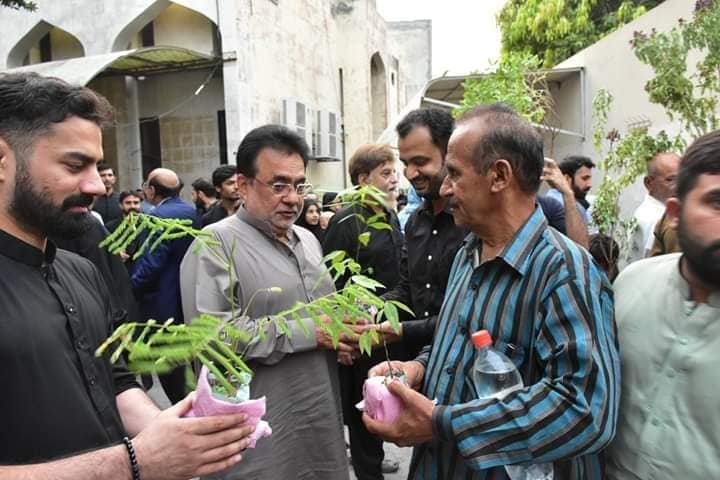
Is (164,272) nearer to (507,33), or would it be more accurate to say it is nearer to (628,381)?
(628,381)

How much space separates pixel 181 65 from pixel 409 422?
13195 millimetres

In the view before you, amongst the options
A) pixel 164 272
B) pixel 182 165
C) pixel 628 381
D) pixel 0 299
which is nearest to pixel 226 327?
pixel 0 299

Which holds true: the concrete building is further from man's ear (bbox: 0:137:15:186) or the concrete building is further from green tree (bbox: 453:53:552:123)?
man's ear (bbox: 0:137:15:186)

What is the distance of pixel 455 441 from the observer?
150 centimetres

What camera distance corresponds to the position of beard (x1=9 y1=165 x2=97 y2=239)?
154cm

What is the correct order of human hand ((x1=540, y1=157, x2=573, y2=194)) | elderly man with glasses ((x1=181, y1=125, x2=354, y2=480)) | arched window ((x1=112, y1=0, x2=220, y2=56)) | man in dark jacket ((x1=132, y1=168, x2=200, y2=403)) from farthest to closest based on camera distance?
arched window ((x1=112, y1=0, x2=220, y2=56)) < man in dark jacket ((x1=132, y1=168, x2=200, y2=403)) < human hand ((x1=540, y1=157, x2=573, y2=194)) < elderly man with glasses ((x1=181, y1=125, x2=354, y2=480))

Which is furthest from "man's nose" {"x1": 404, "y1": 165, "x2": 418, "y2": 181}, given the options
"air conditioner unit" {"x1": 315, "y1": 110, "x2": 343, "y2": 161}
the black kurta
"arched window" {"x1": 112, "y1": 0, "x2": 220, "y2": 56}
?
"air conditioner unit" {"x1": 315, "y1": 110, "x2": 343, "y2": 161}

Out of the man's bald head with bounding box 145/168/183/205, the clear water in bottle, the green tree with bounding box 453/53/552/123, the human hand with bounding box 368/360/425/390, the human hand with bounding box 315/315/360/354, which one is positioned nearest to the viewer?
the clear water in bottle

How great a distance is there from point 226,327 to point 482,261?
81 centimetres

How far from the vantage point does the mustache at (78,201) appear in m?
1.58

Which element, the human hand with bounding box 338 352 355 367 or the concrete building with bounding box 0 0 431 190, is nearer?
the human hand with bounding box 338 352 355 367

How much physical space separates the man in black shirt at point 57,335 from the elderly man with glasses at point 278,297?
0.61 m

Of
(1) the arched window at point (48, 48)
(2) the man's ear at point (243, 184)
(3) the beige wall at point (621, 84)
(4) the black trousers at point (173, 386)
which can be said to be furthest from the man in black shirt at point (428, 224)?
(1) the arched window at point (48, 48)

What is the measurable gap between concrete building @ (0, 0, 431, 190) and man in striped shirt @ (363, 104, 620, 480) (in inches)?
414
